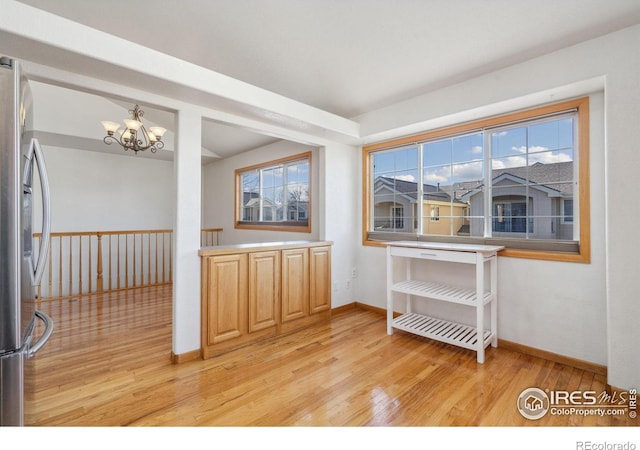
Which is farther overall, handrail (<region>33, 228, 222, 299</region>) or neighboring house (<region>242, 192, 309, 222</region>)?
handrail (<region>33, 228, 222, 299</region>)

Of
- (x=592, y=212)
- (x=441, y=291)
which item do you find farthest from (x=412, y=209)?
(x=592, y=212)

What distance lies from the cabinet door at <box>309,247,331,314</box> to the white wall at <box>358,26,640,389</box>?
1.72 meters

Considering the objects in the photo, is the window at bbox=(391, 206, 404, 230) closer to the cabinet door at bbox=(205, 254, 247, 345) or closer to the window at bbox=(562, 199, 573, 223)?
the window at bbox=(562, 199, 573, 223)

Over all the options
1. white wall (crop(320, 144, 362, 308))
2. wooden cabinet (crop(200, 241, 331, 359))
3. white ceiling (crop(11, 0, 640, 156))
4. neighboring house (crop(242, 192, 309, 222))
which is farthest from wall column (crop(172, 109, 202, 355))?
neighboring house (crop(242, 192, 309, 222))

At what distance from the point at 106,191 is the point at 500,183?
20.9 ft

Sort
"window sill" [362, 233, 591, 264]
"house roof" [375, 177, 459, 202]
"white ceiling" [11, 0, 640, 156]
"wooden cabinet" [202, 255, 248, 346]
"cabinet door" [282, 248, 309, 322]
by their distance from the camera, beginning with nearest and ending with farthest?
"white ceiling" [11, 0, 640, 156] < "window sill" [362, 233, 591, 264] < "wooden cabinet" [202, 255, 248, 346] < "cabinet door" [282, 248, 309, 322] < "house roof" [375, 177, 459, 202]

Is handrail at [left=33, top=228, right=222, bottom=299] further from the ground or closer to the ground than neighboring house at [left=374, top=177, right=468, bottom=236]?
closer to the ground

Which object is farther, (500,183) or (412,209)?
(412,209)

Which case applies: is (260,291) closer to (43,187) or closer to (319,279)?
(319,279)

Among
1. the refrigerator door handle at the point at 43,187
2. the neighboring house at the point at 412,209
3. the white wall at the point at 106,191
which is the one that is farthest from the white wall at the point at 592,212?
the white wall at the point at 106,191

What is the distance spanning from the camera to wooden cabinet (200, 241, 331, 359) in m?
2.68

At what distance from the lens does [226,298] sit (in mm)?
2764

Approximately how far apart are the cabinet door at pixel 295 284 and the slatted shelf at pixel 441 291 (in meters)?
1.01

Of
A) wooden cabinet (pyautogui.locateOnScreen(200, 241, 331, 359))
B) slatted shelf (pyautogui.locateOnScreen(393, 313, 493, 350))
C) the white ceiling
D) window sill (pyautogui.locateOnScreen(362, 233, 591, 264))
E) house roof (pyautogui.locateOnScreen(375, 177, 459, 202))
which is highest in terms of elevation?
the white ceiling
